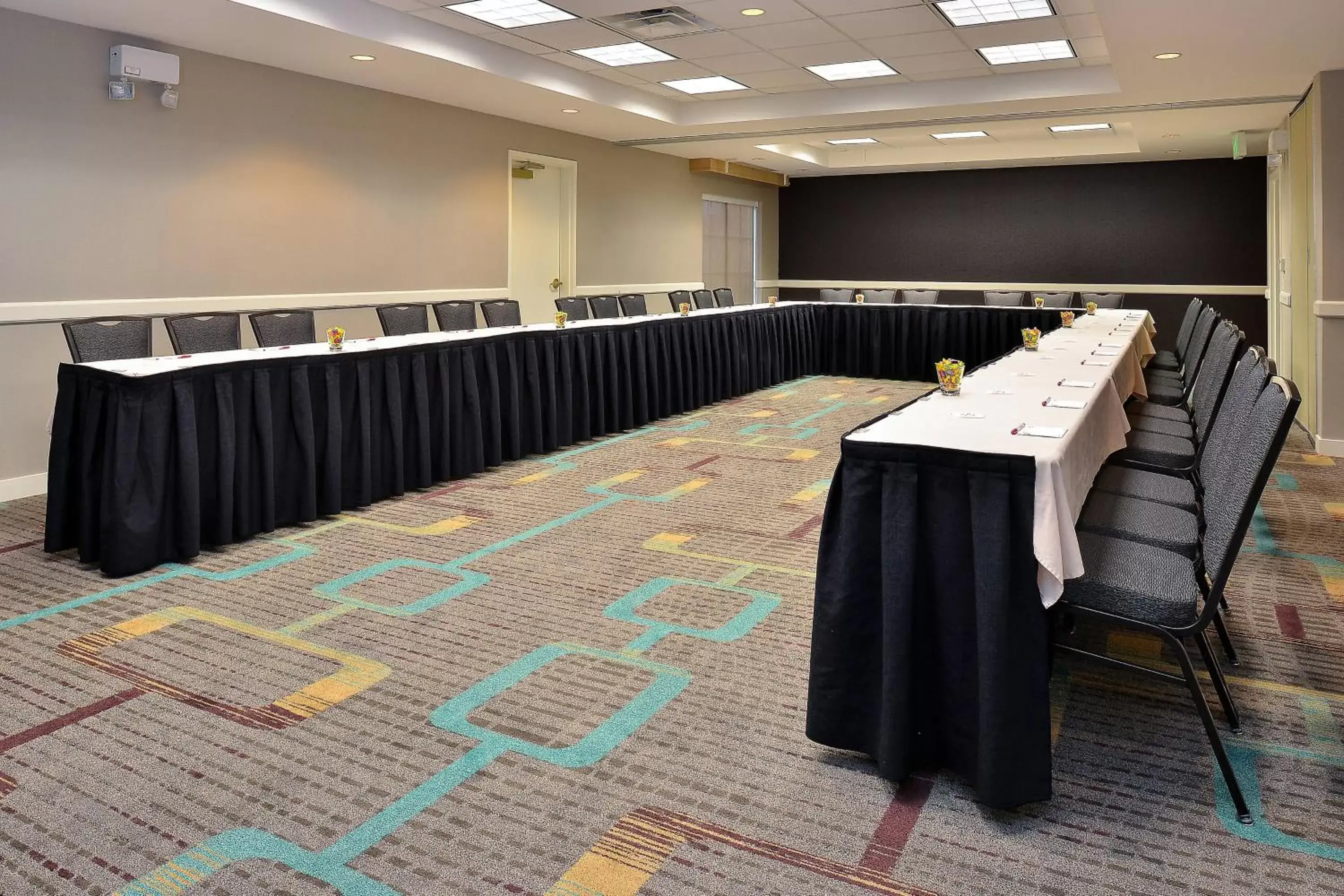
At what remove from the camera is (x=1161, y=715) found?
2701 millimetres

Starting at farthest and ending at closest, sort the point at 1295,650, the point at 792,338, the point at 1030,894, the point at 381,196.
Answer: the point at 792,338
the point at 381,196
the point at 1295,650
the point at 1030,894

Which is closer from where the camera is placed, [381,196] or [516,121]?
[381,196]

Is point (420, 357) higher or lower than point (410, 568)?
higher

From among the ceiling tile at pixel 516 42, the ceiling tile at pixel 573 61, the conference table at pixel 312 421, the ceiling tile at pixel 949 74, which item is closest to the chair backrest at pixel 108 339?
the conference table at pixel 312 421

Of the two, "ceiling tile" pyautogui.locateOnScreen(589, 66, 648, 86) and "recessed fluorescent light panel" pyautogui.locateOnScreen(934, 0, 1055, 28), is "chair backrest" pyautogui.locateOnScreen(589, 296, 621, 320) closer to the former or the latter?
"ceiling tile" pyautogui.locateOnScreen(589, 66, 648, 86)

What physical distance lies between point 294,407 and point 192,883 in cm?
287

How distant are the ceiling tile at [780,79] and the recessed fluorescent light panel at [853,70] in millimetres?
98

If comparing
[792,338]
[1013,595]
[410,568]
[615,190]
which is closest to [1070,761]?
[1013,595]

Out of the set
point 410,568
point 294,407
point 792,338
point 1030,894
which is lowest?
point 1030,894

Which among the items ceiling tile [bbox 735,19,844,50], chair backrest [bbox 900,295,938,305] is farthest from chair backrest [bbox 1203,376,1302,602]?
chair backrest [bbox 900,295,938,305]

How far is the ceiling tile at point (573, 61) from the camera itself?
745 centimetres

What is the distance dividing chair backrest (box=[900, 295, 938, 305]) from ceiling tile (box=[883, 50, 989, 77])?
11.0 feet

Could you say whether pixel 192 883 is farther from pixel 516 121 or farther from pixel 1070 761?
pixel 516 121

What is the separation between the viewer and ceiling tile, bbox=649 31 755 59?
6812 mm
